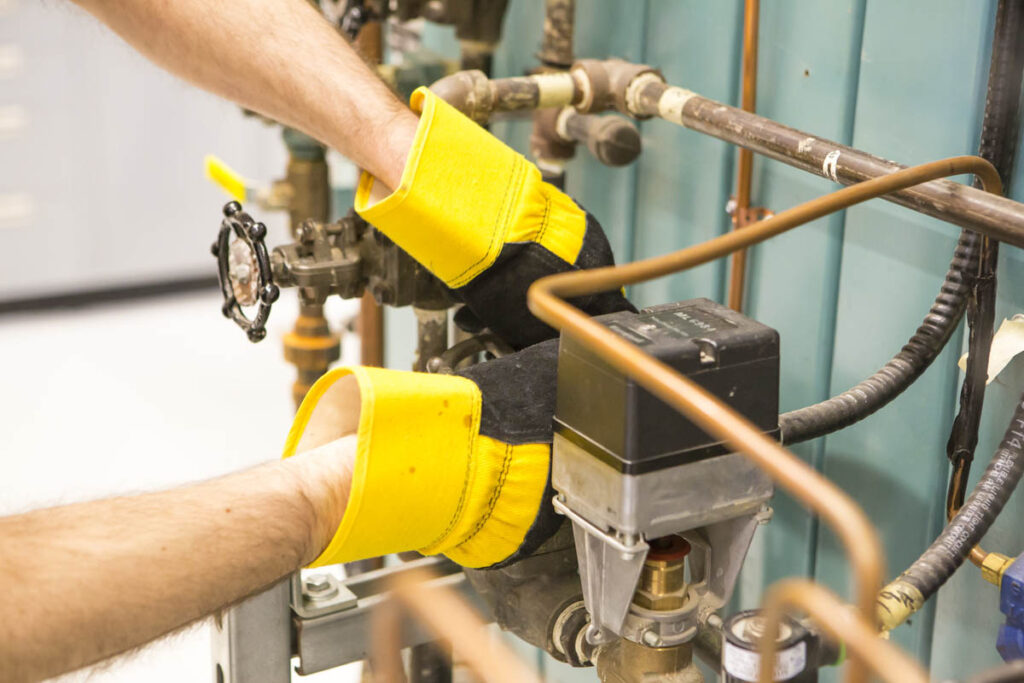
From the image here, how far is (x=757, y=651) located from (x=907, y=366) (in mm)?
264

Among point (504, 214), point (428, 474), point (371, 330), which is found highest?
point (504, 214)

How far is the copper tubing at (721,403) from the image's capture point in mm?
396

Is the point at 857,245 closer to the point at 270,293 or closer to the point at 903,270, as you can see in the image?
the point at 903,270

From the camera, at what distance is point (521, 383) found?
701 mm

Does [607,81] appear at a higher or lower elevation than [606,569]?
higher

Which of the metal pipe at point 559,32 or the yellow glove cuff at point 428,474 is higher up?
the metal pipe at point 559,32

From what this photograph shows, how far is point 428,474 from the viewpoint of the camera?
25.7 inches

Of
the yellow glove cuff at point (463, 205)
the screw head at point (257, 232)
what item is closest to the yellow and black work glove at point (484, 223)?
the yellow glove cuff at point (463, 205)

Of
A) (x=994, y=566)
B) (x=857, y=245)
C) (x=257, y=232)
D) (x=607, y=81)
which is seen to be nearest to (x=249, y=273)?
(x=257, y=232)

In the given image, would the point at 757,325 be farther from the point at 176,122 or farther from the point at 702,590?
the point at 176,122

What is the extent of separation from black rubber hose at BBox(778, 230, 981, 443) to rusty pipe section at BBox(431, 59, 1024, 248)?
5 cm

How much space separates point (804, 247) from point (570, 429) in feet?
1.33

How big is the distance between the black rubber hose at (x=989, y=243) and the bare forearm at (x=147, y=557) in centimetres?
42

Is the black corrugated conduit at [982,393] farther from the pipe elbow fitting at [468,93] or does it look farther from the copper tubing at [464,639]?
A: the pipe elbow fitting at [468,93]
